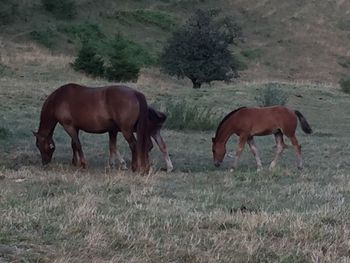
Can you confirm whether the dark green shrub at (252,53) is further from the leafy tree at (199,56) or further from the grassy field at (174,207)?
the grassy field at (174,207)

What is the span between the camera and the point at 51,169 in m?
11.2

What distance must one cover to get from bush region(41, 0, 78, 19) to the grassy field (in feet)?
116

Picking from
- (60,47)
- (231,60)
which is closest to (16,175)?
(231,60)

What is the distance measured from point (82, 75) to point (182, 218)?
25.2 m

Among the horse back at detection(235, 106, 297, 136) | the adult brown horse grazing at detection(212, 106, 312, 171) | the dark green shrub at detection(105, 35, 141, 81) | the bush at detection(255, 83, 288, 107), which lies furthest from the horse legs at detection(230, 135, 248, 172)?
the dark green shrub at detection(105, 35, 141, 81)

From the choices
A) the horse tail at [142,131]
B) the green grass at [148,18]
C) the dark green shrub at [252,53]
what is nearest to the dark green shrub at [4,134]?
the horse tail at [142,131]

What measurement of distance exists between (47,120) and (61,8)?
40.1 m

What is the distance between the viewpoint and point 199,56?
36.8 m

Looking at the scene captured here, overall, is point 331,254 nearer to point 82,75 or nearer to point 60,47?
point 82,75

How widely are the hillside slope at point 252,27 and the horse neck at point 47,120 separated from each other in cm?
2839

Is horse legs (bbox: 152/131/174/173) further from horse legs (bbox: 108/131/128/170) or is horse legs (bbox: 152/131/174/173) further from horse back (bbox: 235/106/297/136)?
horse back (bbox: 235/106/297/136)

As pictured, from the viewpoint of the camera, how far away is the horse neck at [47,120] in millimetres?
11914

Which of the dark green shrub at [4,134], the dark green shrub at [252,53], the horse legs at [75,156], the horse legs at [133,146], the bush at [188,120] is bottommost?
the dark green shrub at [252,53]

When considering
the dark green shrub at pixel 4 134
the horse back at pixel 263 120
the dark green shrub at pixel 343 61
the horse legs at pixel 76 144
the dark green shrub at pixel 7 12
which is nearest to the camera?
the horse legs at pixel 76 144
